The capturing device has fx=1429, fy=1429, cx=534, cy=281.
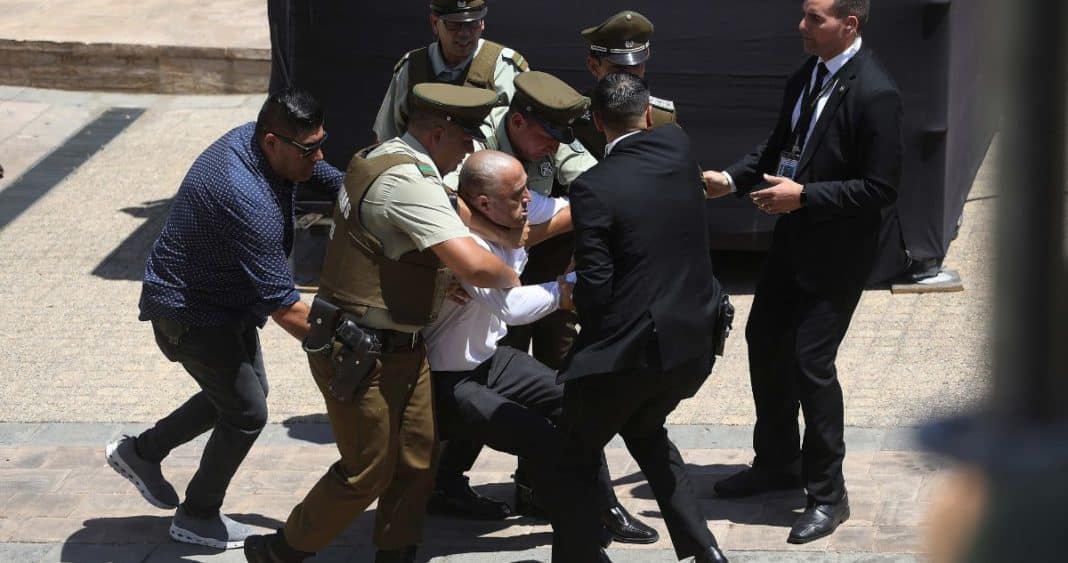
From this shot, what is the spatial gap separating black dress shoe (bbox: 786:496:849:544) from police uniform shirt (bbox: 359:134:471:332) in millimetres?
1518

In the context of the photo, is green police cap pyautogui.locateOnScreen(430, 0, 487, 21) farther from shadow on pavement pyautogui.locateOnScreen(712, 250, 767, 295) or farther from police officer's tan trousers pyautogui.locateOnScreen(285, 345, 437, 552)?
shadow on pavement pyautogui.locateOnScreen(712, 250, 767, 295)

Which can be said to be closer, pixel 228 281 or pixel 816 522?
pixel 228 281

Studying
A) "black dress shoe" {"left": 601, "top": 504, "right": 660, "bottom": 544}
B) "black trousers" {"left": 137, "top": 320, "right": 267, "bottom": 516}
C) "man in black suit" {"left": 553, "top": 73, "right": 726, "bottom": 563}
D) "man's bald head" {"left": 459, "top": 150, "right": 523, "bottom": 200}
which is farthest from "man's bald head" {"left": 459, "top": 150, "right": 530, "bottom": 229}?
"black dress shoe" {"left": 601, "top": 504, "right": 660, "bottom": 544}

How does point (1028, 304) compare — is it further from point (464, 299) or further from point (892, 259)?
point (892, 259)

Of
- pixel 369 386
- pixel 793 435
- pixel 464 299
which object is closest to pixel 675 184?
pixel 464 299

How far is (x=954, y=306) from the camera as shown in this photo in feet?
23.0

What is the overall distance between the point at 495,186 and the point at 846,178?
117 cm

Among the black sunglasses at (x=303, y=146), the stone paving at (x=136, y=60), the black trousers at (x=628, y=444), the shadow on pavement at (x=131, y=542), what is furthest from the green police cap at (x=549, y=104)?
the stone paving at (x=136, y=60)

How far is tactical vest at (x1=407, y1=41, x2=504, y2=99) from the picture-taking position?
5.29m

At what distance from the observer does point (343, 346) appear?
3.96 meters

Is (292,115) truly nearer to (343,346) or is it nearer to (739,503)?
(343,346)

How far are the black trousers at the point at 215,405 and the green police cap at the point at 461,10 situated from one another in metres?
1.53

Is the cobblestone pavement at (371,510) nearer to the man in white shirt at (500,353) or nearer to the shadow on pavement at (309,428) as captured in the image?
the shadow on pavement at (309,428)

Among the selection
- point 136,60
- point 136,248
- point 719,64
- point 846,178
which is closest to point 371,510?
point 846,178
